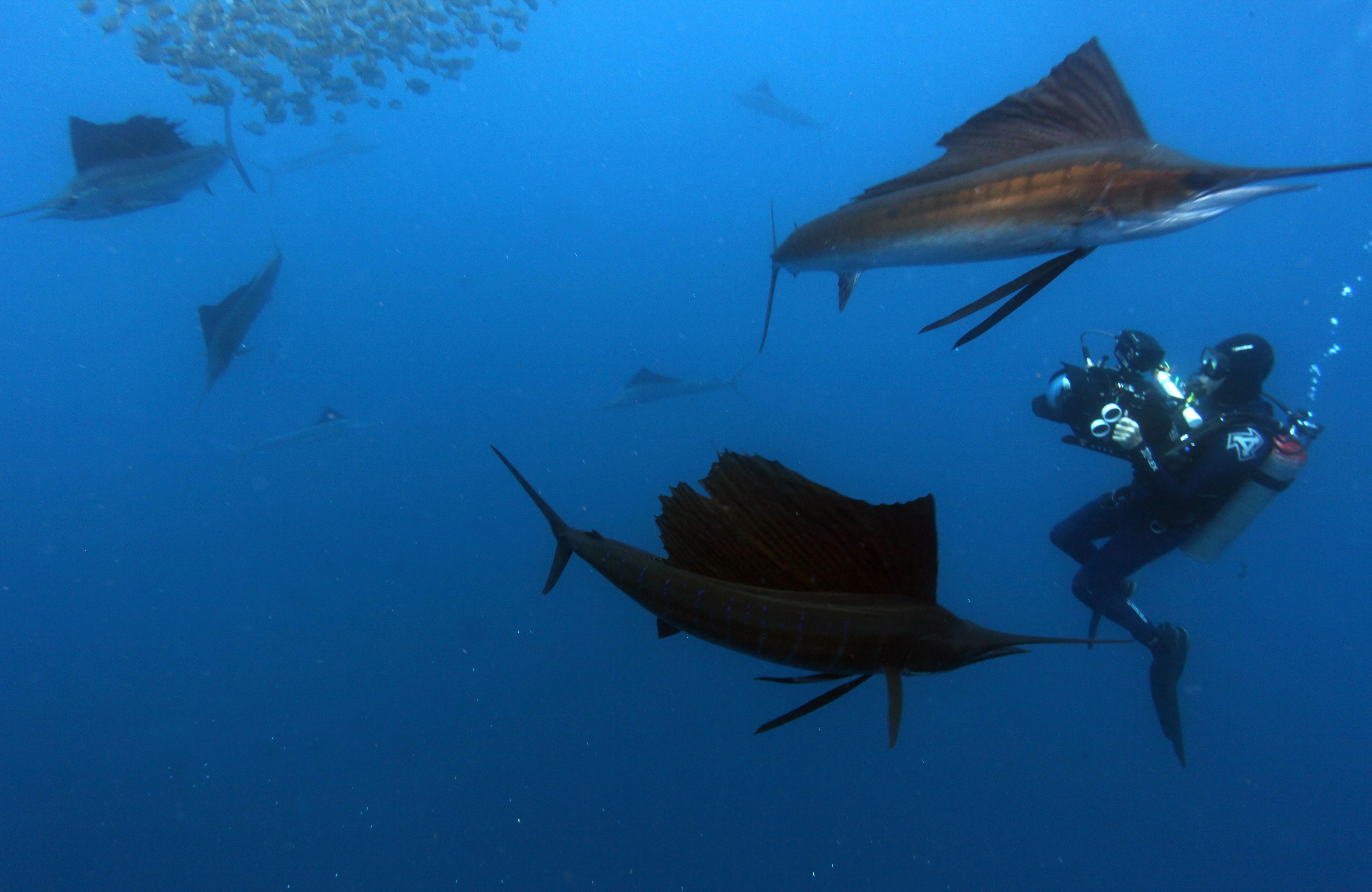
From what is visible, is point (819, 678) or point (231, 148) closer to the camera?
point (819, 678)

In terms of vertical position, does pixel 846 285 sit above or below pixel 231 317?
above

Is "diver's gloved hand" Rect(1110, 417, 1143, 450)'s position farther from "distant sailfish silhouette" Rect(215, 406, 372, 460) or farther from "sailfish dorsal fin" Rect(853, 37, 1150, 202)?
"distant sailfish silhouette" Rect(215, 406, 372, 460)

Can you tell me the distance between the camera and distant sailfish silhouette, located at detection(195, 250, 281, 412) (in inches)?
238

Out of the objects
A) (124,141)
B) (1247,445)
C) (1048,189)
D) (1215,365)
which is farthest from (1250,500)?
(124,141)

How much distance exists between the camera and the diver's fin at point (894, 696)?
5.53ft

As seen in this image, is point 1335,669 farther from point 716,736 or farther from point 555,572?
point 555,572

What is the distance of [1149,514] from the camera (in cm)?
447

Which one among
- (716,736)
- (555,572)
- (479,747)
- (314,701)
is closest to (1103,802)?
(716,736)

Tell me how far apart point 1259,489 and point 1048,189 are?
13.1 feet

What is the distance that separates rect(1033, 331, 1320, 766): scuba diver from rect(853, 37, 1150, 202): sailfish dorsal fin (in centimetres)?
249

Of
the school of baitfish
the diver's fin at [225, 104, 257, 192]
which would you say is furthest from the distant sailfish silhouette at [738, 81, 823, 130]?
the diver's fin at [225, 104, 257, 192]

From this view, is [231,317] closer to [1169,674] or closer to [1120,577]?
[1120,577]

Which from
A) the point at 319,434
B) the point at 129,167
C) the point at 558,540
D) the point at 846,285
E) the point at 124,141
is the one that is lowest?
the point at 319,434

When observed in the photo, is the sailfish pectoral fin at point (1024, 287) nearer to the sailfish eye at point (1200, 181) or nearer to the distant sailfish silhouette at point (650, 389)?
the sailfish eye at point (1200, 181)
